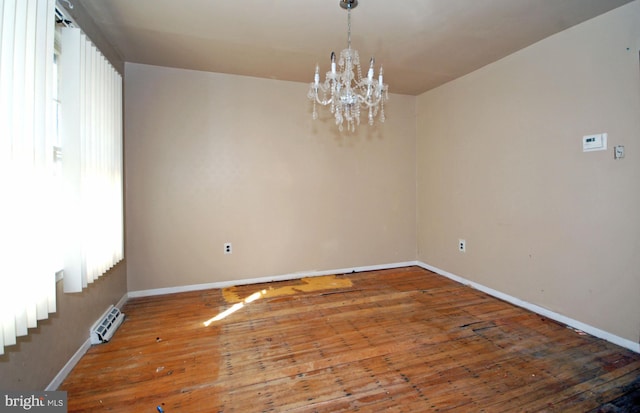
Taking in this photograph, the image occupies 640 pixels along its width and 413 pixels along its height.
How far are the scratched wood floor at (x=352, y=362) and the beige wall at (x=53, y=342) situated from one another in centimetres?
18

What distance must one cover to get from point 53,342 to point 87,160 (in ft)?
3.90

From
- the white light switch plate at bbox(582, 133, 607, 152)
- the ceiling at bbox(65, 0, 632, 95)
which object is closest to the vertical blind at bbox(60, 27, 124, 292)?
the ceiling at bbox(65, 0, 632, 95)

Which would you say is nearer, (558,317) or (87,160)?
(87,160)

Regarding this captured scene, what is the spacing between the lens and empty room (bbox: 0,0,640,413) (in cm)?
162

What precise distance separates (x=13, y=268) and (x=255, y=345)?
1526 mm

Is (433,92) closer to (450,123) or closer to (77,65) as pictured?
(450,123)

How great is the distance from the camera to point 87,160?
2012 mm

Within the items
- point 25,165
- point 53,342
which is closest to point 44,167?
point 25,165

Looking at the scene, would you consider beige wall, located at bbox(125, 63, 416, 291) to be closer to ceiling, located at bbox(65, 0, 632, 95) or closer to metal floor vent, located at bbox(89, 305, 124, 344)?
ceiling, located at bbox(65, 0, 632, 95)

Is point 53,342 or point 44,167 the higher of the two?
point 44,167


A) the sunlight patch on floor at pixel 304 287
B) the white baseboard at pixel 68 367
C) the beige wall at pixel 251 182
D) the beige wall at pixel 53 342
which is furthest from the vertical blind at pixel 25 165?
the sunlight patch on floor at pixel 304 287

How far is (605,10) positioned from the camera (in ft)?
6.90

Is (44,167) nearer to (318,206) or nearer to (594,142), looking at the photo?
(318,206)

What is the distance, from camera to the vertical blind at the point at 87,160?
6.06ft
